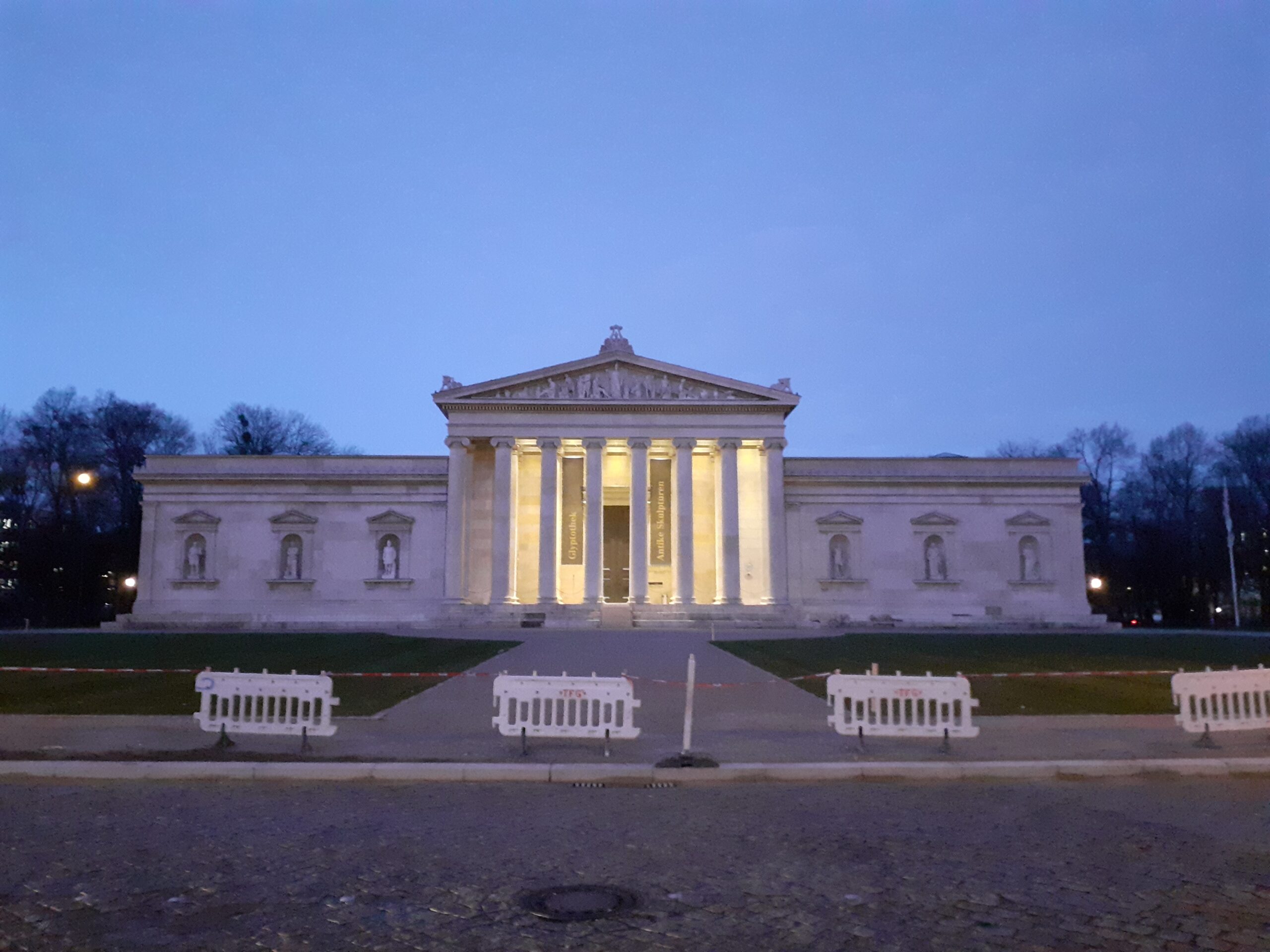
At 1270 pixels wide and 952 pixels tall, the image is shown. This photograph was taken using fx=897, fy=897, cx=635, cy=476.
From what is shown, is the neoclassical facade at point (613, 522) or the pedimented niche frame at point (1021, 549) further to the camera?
the pedimented niche frame at point (1021, 549)

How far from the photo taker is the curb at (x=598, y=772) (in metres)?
11.1

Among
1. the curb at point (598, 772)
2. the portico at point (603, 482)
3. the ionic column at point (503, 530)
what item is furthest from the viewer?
the portico at point (603, 482)

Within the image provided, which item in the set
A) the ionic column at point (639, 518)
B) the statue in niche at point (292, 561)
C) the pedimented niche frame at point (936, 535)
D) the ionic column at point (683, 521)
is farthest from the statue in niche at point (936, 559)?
the statue in niche at point (292, 561)

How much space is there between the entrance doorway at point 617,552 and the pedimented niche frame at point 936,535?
56.8 feet

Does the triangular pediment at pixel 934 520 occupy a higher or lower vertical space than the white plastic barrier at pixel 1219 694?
higher

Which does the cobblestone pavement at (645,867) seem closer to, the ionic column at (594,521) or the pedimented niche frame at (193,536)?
the ionic column at (594,521)

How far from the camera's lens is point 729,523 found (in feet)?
162

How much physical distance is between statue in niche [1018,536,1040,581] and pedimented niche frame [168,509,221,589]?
48.6 m

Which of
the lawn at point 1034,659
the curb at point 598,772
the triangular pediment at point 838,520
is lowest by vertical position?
the curb at point 598,772

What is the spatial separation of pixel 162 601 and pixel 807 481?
128ft

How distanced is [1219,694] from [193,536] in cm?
5364

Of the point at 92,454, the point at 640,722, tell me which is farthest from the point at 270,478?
the point at 640,722

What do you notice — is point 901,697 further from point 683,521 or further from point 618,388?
point 618,388

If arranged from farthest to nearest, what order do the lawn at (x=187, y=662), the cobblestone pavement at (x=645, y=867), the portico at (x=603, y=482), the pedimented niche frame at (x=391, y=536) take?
the pedimented niche frame at (x=391, y=536) < the portico at (x=603, y=482) < the lawn at (x=187, y=662) < the cobblestone pavement at (x=645, y=867)
